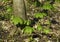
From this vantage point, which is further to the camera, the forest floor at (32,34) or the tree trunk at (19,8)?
the tree trunk at (19,8)

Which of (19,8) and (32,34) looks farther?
(19,8)

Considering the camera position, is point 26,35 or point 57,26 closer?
point 26,35

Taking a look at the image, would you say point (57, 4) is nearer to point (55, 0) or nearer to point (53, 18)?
point (55, 0)

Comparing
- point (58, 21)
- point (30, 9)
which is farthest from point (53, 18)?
point (30, 9)

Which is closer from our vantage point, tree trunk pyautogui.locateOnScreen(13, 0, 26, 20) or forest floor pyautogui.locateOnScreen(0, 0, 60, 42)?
forest floor pyautogui.locateOnScreen(0, 0, 60, 42)

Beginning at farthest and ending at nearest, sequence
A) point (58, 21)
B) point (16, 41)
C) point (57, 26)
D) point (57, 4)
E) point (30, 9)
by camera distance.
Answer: point (57, 4) → point (30, 9) → point (58, 21) → point (57, 26) → point (16, 41)

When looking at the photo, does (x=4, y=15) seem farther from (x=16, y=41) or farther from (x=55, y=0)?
(x=55, y=0)

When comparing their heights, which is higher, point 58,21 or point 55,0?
point 55,0

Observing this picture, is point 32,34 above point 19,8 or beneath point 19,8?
beneath

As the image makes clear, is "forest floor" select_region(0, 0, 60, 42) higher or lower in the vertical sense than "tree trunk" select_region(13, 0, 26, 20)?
lower

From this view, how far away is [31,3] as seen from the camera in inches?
373

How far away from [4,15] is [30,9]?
1.34 metres

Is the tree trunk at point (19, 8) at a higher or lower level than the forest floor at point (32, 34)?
higher

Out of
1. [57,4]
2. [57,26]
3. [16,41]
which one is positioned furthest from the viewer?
[57,4]
